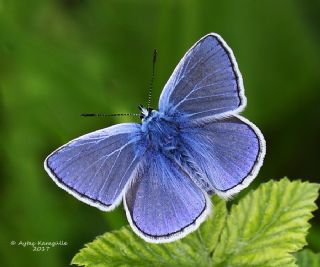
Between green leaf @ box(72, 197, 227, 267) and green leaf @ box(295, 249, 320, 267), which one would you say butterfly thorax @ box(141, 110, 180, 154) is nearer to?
green leaf @ box(72, 197, 227, 267)

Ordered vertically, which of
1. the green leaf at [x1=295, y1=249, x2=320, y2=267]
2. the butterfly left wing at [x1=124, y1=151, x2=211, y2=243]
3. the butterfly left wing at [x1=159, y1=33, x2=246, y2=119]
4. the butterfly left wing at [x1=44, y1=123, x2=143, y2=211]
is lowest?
the green leaf at [x1=295, y1=249, x2=320, y2=267]

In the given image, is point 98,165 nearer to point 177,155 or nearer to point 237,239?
point 177,155

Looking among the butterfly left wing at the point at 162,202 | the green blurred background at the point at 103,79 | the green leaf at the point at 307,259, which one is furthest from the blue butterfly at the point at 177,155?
the green blurred background at the point at 103,79

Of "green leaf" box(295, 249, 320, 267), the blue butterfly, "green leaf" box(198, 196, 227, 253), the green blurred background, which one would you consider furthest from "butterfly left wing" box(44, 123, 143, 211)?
the green blurred background

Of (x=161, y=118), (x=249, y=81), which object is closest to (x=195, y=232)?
(x=161, y=118)

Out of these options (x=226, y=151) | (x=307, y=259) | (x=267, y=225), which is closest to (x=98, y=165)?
(x=226, y=151)

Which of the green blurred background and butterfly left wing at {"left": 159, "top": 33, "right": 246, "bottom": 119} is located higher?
butterfly left wing at {"left": 159, "top": 33, "right": 246, "bottom": 119}

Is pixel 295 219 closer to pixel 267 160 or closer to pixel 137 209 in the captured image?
pixel 137 209
